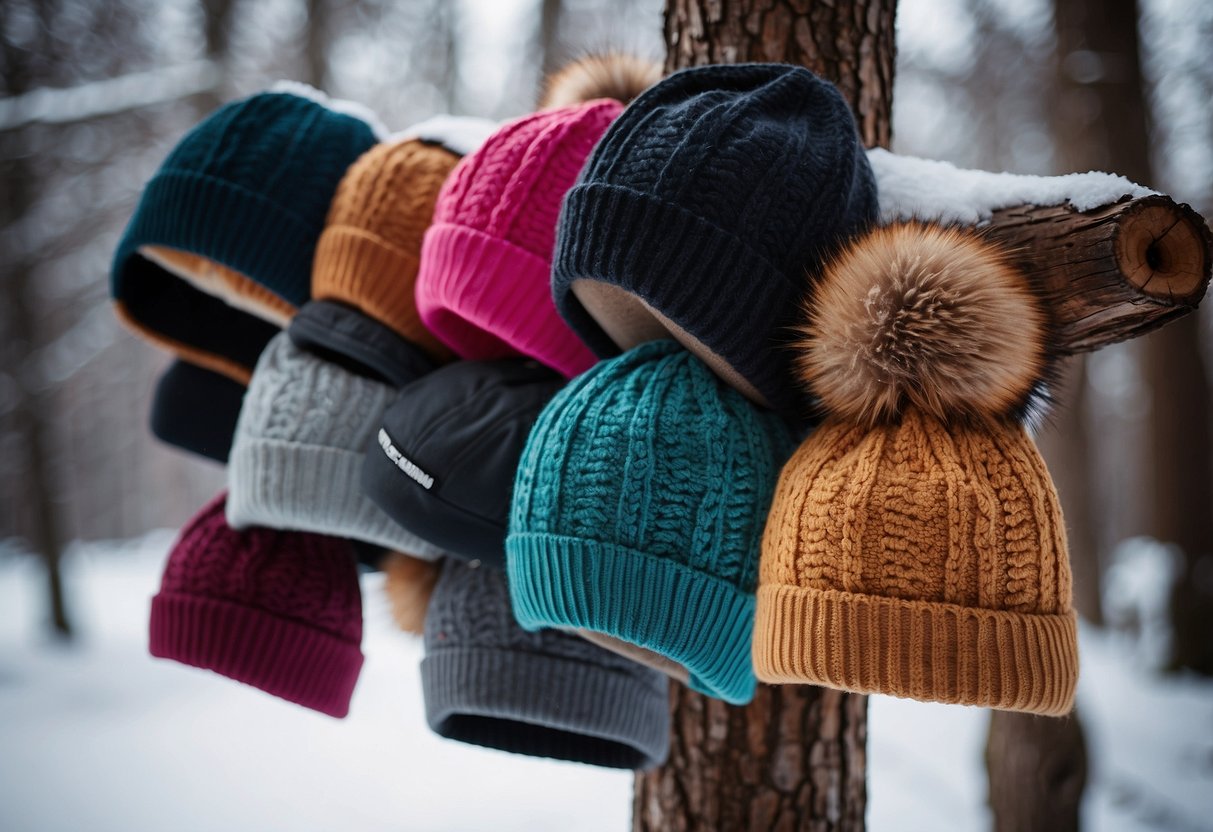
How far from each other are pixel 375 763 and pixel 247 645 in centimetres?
196

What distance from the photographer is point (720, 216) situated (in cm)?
66

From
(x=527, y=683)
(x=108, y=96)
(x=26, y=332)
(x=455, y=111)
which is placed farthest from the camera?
(x=455, y=111)

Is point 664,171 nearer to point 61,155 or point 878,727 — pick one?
point 878,727

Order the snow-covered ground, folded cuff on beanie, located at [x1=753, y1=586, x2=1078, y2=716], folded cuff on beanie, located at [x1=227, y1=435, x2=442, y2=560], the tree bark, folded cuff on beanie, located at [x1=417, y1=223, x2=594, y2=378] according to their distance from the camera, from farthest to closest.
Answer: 1. the snow-covered ground
2. the tree bark
3. folded cuff on beanie, located at [x1=227, y1=435, x2=442, y2=560]
4. folded cuff on beanie, located at [x1=417, y1=223, x2=594, y2=378]
5. folded cuff on beanie, located at [x1=753, y1=586, x2=1078, y2=716]

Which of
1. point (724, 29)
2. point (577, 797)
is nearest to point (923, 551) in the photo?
point (724, 29)

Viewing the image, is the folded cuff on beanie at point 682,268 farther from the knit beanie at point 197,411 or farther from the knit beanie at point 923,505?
A: the knit beanie at point 197,411

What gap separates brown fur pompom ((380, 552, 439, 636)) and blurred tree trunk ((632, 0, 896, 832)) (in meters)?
0.42

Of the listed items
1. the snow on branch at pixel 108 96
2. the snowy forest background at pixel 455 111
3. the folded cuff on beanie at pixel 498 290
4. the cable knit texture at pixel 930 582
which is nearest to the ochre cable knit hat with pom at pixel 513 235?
the folded cuff on beanie at pixel 498 290

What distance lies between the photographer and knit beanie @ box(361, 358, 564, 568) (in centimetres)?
80

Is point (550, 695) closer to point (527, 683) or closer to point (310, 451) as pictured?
point (527, 683)

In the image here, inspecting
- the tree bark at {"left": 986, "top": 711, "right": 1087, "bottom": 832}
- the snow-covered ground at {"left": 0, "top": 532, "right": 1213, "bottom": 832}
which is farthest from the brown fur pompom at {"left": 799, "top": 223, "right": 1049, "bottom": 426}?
the tree bark at {"left": 986, "top": 711, "right": 1087, "bottom": 832}

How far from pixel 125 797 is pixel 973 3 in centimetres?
575

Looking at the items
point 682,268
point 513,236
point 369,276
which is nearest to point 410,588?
point 369,276

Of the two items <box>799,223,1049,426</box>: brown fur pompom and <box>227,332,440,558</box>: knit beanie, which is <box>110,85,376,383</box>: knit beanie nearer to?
<box>227,332,440,558</box>: knit beanie
